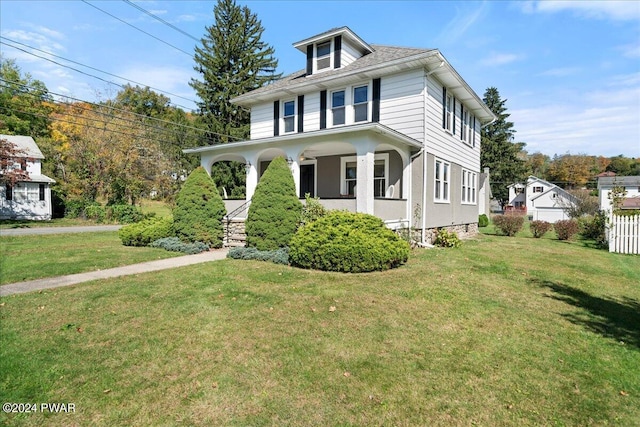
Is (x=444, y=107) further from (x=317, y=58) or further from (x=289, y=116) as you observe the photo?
(x=289, y=116)

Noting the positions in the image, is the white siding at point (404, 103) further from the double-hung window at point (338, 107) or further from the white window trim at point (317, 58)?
the white window trim at point (317, 58)

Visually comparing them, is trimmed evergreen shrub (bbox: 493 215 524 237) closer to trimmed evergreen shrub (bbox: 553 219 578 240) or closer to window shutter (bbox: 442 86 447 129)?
trimmed evergreen shrub (bbox: 553 219 578 240)

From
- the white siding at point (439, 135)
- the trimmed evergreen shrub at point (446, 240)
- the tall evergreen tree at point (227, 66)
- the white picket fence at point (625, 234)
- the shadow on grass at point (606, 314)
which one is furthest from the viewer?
the tall evergreen tree at point (227, 66)

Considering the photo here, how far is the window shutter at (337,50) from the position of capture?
14.1m

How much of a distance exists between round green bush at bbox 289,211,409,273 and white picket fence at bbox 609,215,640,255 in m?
9.52

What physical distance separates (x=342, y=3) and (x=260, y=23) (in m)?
17.5

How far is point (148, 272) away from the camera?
750cm

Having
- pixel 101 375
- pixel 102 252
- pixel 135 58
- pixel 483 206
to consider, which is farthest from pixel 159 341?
pixel 483 206

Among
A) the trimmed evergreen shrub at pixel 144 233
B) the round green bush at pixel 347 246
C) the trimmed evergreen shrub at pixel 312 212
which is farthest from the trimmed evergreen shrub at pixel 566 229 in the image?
the trimmed evergreen shrub at pixel 144 233

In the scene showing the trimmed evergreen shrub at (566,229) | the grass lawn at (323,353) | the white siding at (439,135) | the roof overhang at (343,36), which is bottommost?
the grass lawn at (323,353)

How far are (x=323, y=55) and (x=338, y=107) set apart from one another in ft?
9.33

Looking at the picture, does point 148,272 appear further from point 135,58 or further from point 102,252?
point 135,58

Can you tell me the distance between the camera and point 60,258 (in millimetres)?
9281

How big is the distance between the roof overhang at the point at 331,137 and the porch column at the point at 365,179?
1.73ft
